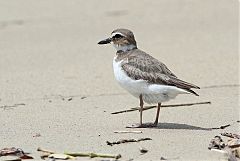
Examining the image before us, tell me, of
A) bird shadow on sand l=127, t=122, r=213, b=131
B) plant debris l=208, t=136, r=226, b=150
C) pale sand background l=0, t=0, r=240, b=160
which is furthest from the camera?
bird shadow on sand l=127, t=122, r=213, b=131

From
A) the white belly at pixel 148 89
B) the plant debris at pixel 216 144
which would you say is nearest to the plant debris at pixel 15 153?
the plant debris at pixel 216 144

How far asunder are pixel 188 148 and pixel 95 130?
1122 millimetres

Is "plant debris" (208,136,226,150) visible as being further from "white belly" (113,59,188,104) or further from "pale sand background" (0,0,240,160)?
"white belly" (113,59,188,104)

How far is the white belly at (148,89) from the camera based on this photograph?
6.62 meters

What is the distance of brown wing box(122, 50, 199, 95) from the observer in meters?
6.65

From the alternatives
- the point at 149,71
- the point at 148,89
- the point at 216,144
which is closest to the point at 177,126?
the point at 148,89

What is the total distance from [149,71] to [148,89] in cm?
20

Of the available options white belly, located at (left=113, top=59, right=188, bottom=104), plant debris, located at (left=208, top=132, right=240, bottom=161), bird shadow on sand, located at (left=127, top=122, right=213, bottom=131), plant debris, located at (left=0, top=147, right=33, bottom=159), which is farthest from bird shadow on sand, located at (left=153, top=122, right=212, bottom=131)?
plant debris, located at (left=0, top=147, right=33, bottom=159)

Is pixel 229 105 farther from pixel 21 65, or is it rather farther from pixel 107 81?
pixel 21 65

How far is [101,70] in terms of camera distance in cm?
966

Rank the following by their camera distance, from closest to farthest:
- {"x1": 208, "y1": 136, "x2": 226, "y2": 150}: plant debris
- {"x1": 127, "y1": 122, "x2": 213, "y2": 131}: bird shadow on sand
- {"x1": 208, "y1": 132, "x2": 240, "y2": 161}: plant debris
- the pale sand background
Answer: {"x1": 208, "y1": 132, "x2": 240, "y2": 161}: plant debris
{"x1": 208, "y1": 136, "x2": 226, "y2": 150}: plant debris
the pale sand background
{"x1": 127, "y1": 122, "x2": 213, "y2": 131}: bird shadow on sand

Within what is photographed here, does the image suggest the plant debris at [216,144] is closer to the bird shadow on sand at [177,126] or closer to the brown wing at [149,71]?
the bird shadow on sand at [177,126]

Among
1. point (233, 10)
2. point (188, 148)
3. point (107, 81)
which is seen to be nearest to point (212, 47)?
point (107, 81)

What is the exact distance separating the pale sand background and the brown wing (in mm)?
453
